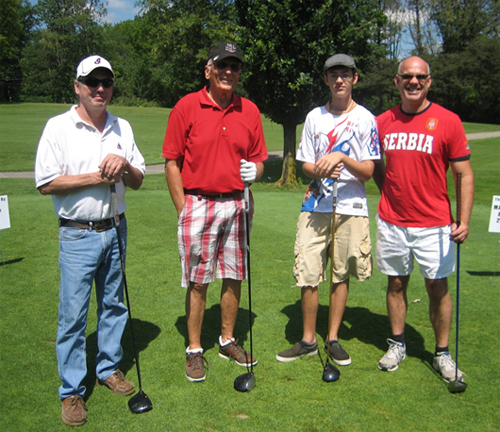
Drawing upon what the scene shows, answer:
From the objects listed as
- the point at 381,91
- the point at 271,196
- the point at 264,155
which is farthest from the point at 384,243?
the point at 381,91

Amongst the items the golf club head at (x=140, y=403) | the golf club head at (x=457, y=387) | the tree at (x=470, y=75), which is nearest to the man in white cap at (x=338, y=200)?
the golf club head at (x=457, y=387)

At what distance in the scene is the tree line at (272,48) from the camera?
12781 millimetres

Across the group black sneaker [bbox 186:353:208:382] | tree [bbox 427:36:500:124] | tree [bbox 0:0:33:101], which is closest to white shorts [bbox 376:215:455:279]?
black sneaker [bbox 186:353:208:382]

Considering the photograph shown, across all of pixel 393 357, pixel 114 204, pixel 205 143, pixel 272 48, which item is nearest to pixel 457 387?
pixel 393 357

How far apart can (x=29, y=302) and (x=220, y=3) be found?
1275 inches

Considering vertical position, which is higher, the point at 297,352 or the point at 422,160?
the point at 422,160

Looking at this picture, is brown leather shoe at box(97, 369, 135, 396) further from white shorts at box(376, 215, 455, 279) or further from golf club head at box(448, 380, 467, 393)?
golf club head at box(448, 380, 467, 393)

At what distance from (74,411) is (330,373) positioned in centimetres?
166

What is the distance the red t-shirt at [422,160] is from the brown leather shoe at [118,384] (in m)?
2.14

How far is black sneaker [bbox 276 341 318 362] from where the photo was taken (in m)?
3.77

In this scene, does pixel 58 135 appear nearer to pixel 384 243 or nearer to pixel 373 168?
pixel 373 168

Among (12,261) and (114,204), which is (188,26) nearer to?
(12,261)

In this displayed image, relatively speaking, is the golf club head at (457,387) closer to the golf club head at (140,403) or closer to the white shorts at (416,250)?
the white shorts at (416,250)

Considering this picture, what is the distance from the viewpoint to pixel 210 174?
3.51 m
